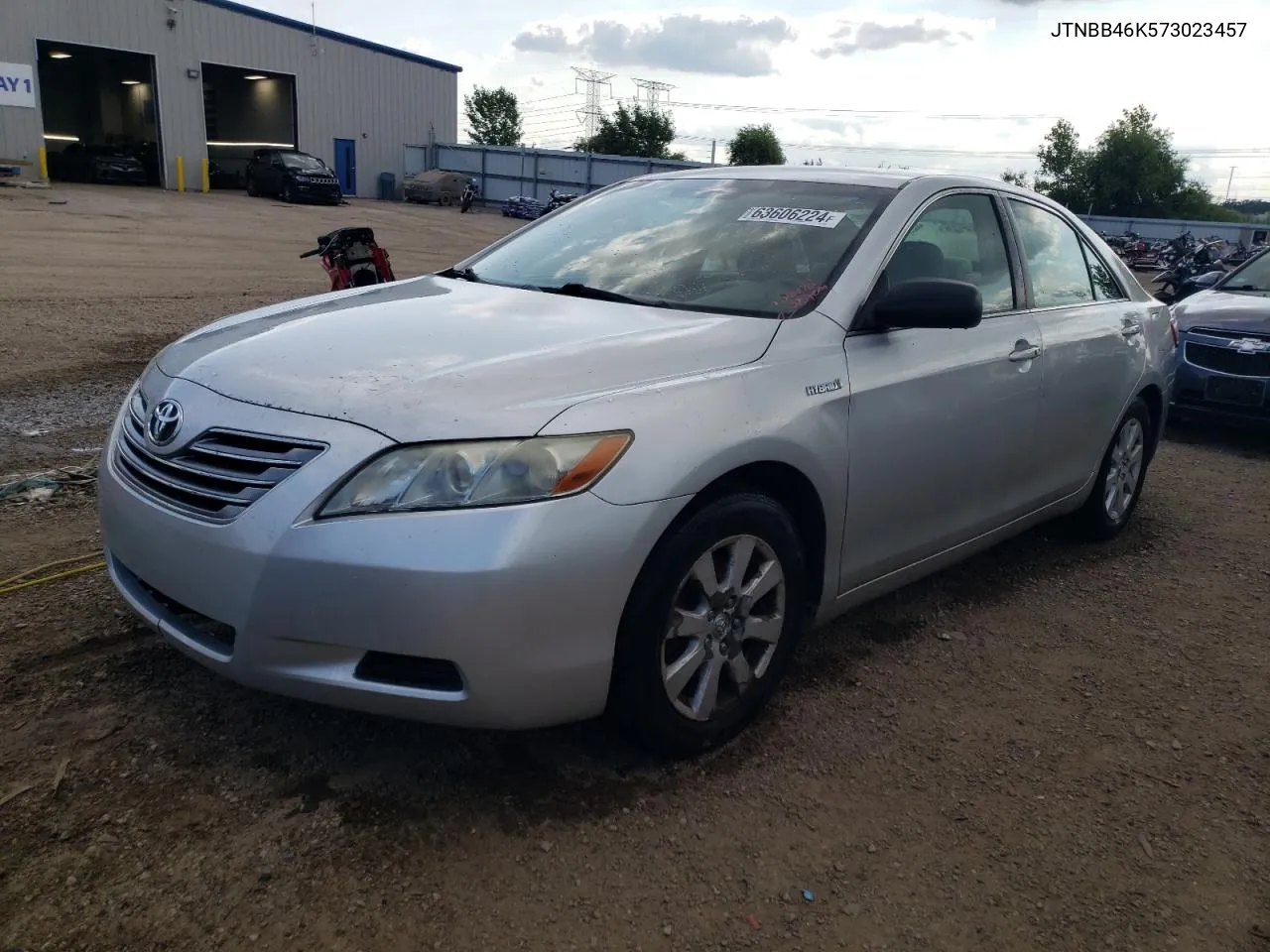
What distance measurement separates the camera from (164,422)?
2623 millimetres

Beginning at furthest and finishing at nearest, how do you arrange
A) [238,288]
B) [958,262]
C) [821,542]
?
[238,288] → [958,262] → [821,542]

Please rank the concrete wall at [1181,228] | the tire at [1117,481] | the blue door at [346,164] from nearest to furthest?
the tire at [1117,481] < the blue door at [346,164] < the concrete wall at [1181,228]

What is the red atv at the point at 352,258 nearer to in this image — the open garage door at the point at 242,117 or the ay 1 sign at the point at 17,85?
the ay 1 sign at the point at 17,85

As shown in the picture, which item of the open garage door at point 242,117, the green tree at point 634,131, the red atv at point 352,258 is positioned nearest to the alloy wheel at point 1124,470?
the red atv at point 352,258

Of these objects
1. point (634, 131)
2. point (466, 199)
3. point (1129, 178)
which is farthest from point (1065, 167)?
point (466, 199)

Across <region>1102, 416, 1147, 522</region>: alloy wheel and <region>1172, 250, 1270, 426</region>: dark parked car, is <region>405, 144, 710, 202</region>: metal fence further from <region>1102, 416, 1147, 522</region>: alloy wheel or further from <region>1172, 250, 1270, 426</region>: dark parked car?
<region>1102, 416, 1147, 522</region>: alloy wheel

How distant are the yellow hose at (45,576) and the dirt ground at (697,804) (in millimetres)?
52

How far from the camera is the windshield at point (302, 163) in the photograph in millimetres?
30391

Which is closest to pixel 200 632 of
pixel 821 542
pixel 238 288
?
pixel 821 542

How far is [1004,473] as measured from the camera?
3.82 metres

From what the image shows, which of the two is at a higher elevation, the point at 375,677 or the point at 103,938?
the point at 375,677

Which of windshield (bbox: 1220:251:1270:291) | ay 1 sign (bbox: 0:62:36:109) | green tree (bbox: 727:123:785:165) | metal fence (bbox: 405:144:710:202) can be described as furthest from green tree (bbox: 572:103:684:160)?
windshield (bbox: 1220:251:1270:291)

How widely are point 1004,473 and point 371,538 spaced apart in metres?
2.52

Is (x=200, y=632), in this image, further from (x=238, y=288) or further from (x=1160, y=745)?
(x=238, y=288)
